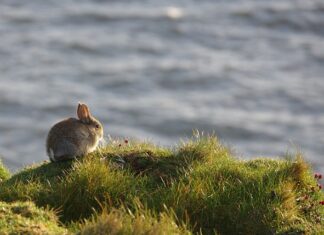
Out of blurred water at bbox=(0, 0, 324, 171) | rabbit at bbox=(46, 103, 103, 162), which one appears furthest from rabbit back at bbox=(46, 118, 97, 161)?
blurred water at bbox=(0, 0, 324, 171)

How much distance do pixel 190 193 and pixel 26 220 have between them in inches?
90.3

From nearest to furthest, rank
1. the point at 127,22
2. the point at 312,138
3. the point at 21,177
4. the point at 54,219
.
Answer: the point at 54,219 → the point at 21,177 → the point at 312,138 → the point at 127,22

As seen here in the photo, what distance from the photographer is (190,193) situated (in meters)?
10.5

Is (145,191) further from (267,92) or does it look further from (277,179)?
(267,92)

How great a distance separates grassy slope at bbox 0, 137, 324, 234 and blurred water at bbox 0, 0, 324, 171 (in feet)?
48.3

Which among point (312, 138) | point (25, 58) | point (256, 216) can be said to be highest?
point (256, 216)

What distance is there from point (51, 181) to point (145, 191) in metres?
1.22

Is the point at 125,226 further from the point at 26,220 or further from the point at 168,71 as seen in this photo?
the point at 168,71

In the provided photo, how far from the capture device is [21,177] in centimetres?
1100

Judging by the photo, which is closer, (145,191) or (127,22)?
(145,191)

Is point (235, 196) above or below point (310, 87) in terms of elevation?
above

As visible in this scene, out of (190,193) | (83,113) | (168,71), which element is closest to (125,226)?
(190,193)

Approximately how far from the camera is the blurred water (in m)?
28.6

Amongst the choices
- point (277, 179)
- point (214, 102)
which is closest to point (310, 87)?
point (214, 102)
